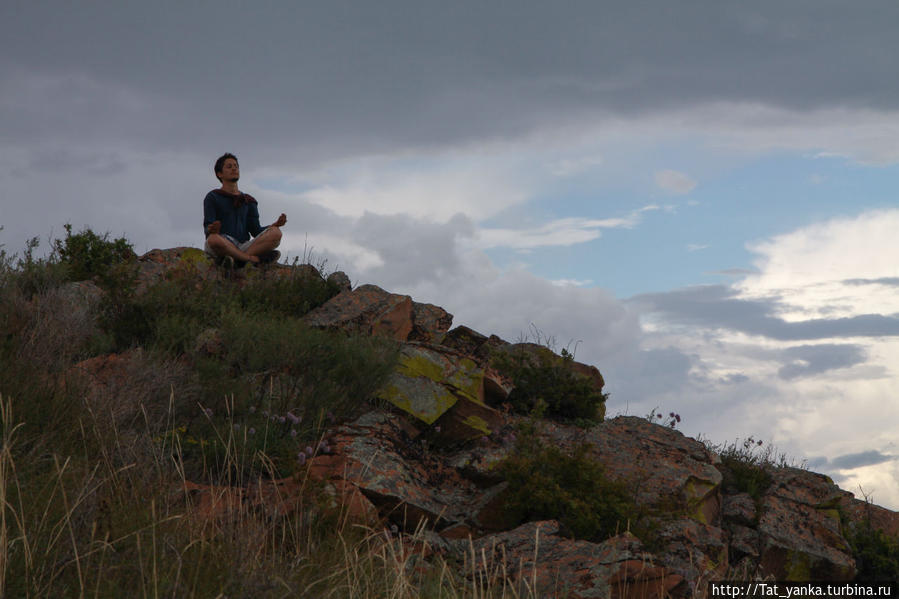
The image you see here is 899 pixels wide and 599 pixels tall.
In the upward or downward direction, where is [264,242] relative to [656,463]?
upward

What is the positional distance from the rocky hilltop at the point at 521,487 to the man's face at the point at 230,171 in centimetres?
277

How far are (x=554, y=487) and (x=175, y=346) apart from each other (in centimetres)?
498

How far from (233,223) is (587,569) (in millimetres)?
9896

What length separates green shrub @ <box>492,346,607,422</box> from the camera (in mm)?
10547

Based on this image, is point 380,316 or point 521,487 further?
point 380,316

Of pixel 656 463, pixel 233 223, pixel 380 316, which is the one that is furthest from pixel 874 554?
pixel 233 223

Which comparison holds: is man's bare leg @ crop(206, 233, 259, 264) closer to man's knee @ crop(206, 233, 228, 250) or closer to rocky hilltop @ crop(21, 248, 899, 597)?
man's knee @ crop(206, 233, 228, 250)

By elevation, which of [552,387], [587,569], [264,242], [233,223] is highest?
[233,223]

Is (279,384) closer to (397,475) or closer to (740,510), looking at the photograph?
(397,475)

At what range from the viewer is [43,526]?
15.1ft

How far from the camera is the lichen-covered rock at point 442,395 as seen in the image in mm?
8914

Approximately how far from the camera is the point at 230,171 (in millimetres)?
14141

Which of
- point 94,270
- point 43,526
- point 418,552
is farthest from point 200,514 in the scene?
point 94,270

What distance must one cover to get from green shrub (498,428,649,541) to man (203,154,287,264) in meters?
7.38
